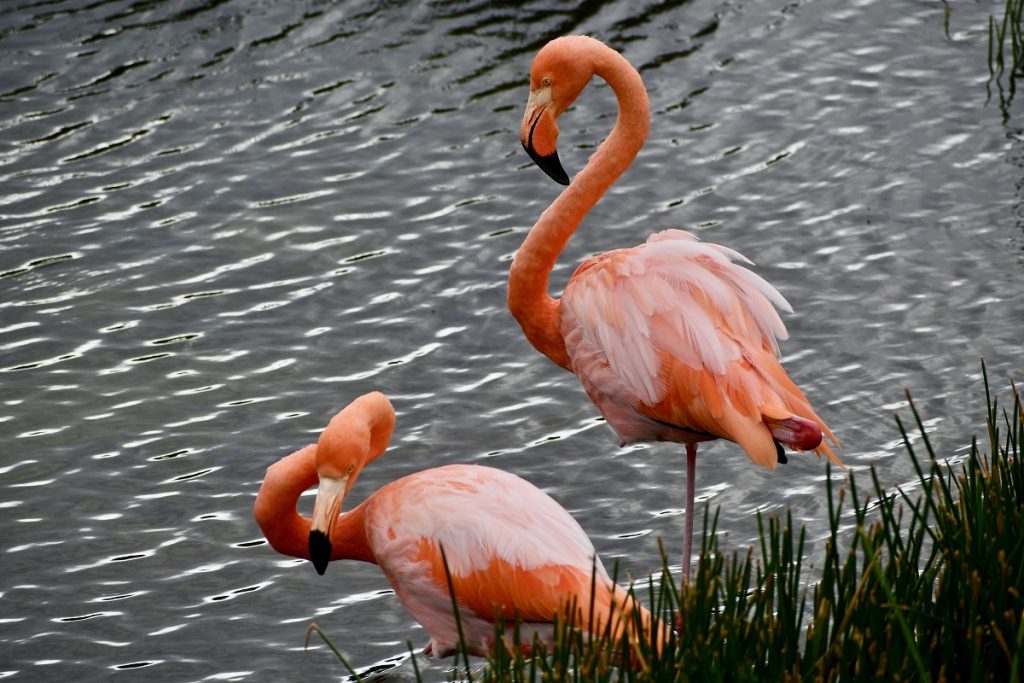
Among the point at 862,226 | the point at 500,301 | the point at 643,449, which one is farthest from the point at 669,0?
the point at 643,449

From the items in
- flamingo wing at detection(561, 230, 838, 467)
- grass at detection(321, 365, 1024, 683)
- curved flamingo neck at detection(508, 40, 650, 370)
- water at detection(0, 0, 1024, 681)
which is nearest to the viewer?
grass at detection(321, 365, 1024, 683)

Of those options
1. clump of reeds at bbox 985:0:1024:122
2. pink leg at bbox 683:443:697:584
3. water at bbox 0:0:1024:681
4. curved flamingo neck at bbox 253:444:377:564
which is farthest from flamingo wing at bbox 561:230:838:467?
clump of reeds at bbox 985:0:1024:122

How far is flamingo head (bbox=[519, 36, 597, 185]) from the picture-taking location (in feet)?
15.5

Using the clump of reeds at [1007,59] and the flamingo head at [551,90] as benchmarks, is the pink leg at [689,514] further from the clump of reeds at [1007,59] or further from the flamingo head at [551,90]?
the clump of reeds at [1007,59]

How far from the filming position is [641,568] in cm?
477

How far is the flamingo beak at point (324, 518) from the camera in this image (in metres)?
3.92

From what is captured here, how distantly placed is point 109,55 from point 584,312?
5.10 metres

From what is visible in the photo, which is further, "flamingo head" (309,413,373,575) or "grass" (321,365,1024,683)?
"flamingo head" (309,413,373,575)

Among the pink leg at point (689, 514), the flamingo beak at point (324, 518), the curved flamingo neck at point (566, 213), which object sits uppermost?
the curved flamingo neck at point (566, 213)

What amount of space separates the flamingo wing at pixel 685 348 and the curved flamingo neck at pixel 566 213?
0.20m

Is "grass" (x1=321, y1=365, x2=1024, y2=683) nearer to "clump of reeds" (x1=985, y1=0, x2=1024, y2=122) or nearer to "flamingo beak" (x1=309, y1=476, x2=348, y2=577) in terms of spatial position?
"flamingo beak" (x1=309, y1=476, x2=348, y2=577)

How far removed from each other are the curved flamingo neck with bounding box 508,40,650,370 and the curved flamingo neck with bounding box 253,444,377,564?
2.93 feet

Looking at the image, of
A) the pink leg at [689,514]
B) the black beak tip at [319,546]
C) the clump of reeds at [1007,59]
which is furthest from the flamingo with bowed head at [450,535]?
the clump of reeds at [1007,59]

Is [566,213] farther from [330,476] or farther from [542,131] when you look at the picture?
[330,476]
